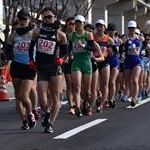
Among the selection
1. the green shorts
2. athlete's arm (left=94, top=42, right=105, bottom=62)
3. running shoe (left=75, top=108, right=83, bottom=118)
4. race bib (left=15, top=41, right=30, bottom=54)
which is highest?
race bib (left=15, top=41, right=30, bottom=54)

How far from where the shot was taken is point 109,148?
32.1 ft

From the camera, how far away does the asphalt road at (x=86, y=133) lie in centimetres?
1005

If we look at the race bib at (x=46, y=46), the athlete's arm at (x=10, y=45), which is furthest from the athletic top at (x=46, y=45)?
the athlete's arm at (x=10, y=45)

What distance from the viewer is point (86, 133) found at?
1140 centimetres

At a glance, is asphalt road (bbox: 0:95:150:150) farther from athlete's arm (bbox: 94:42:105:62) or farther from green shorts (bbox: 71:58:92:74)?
athlete's arm (bbox: 94:42:105:62)

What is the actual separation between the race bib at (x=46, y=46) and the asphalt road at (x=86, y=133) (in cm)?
135

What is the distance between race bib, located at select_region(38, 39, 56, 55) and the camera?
11234 mm

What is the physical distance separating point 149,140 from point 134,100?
18.8 ft

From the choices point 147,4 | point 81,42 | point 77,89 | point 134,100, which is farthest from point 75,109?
point 147,4

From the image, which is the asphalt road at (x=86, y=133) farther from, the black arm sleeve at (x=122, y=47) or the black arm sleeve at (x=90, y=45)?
the black arm sleeve at (x=122, y=47)

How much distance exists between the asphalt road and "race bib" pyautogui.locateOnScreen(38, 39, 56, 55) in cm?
135

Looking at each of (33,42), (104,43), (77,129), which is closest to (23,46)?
(33,42)

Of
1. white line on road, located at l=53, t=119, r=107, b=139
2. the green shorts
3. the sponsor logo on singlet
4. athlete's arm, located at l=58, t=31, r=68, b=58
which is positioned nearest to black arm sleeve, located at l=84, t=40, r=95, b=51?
the green shorts

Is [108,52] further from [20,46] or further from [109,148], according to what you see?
[109,148]
